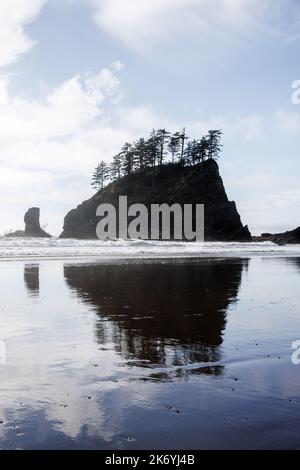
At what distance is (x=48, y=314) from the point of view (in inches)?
414

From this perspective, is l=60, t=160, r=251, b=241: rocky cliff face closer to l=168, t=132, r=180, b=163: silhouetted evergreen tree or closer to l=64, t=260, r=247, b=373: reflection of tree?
l=168, t=132, r=180, b=163: silhouetted evergreen tree

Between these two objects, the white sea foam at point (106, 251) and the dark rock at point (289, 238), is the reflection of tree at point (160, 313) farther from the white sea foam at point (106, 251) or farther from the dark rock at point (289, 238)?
the dark rock at point (289, 238)

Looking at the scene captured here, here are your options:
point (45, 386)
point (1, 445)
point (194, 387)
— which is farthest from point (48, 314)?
point (1, 445)

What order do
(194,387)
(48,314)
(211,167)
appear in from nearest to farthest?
1. (194,387)
2. (48,314)
3. (211,167)

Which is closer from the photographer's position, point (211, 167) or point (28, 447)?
point (28, 447)

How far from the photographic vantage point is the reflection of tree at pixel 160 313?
23.6ft

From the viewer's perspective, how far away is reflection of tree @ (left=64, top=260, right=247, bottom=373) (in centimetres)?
720

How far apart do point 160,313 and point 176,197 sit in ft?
278

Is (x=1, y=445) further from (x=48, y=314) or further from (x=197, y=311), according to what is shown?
(x=197, y=311)

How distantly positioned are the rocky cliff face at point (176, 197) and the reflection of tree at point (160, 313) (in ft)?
221

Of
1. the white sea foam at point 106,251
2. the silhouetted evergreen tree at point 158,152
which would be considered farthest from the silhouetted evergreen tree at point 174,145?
the white sea foam at point 106,251

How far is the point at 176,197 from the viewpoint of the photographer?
311 feet

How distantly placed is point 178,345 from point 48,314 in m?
4.10

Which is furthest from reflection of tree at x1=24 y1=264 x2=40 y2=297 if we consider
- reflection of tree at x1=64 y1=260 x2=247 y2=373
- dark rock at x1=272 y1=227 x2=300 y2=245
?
dark rock at x1=272 y1=227 x2=300 y2=245
